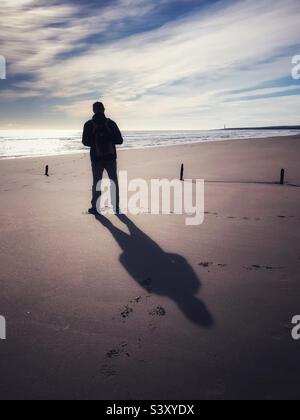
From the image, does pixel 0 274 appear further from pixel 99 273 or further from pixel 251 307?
pixel 251 307

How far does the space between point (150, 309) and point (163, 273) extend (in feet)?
2.76

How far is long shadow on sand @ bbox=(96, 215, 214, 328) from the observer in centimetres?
318

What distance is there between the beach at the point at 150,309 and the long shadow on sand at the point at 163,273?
2 centimetres

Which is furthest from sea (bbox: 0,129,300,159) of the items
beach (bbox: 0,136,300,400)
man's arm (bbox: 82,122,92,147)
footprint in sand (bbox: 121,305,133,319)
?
footprint in sand (bbox: 121,305,133,319)

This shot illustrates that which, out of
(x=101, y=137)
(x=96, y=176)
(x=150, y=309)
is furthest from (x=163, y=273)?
(x=101, y=137)

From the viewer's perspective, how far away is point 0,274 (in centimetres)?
393

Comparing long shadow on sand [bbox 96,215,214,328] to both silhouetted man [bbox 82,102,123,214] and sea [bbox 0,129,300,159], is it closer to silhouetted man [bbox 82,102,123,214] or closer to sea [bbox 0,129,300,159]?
silhouetted man [bbox 82,102,123,214]

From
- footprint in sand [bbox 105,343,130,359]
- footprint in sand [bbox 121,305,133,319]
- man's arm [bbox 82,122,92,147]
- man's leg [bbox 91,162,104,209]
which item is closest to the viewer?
footprint in sand [bbox 105,343,130,359]

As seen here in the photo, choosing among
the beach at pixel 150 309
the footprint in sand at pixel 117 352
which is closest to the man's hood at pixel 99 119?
the beach at pixel 150 309

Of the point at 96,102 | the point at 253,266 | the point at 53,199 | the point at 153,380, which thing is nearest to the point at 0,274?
the point at 153,380

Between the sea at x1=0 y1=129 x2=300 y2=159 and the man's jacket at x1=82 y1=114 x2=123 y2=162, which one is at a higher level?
the sea at x1=0 y1=129 x2=300 y2=159

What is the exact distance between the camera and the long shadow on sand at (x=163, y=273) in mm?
3178

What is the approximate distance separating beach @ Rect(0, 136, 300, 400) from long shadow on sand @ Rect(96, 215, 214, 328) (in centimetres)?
2

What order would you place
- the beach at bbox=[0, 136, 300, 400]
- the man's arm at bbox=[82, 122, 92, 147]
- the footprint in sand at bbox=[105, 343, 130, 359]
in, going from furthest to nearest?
the man's arm at bbox=[82, 122, 92, 147], the footprint in sand at bbox=[105, 343, 130, 359], the beach at bbox=[0, 136, 300, 400]
